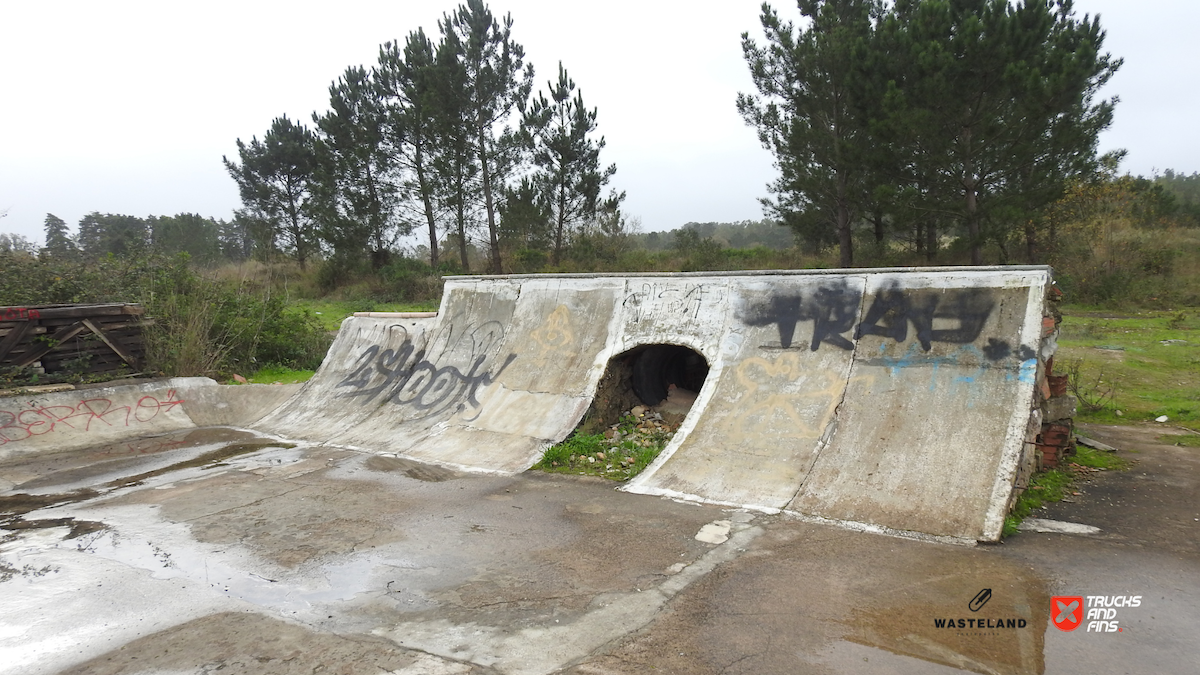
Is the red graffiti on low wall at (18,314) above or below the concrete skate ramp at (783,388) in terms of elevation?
above

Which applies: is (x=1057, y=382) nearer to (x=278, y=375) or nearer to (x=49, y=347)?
(x=278, y=375)

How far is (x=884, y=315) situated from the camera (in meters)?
6.57

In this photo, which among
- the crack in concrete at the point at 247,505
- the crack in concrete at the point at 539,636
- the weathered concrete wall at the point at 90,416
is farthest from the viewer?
the weathered concrete wall at the point at 90,416

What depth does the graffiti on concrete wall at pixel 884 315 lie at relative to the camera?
6.09 meters

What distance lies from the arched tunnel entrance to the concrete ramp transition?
0.19 metres

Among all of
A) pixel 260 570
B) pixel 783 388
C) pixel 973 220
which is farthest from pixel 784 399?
pixel 973 220

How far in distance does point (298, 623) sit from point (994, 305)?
20.2 feet

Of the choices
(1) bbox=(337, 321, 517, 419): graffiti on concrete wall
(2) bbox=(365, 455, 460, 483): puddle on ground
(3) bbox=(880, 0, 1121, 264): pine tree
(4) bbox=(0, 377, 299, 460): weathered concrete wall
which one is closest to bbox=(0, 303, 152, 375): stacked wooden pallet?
(4) bbox=(0, 377, 299, 460): weathered concrete wall

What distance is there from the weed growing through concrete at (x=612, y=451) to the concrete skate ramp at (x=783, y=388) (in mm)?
255

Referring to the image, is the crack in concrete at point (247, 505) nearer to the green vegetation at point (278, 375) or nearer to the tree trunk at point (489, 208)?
the green vegetation at point (278, 375)

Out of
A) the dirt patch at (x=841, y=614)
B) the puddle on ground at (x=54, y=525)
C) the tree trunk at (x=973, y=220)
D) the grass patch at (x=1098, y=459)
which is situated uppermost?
the tree trunk at (x=973, y=220)

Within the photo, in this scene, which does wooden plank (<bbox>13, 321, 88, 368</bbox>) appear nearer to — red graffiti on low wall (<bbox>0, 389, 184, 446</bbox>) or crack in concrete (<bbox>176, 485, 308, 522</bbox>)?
red graffiti on low wall (<bbox>0, 389, 184, 446</bbox>)

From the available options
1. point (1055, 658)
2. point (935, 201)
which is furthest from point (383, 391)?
point (935, 201)

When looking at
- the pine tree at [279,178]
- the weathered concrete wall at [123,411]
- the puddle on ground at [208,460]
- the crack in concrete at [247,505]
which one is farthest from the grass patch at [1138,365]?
the pine tree at [279,178]
